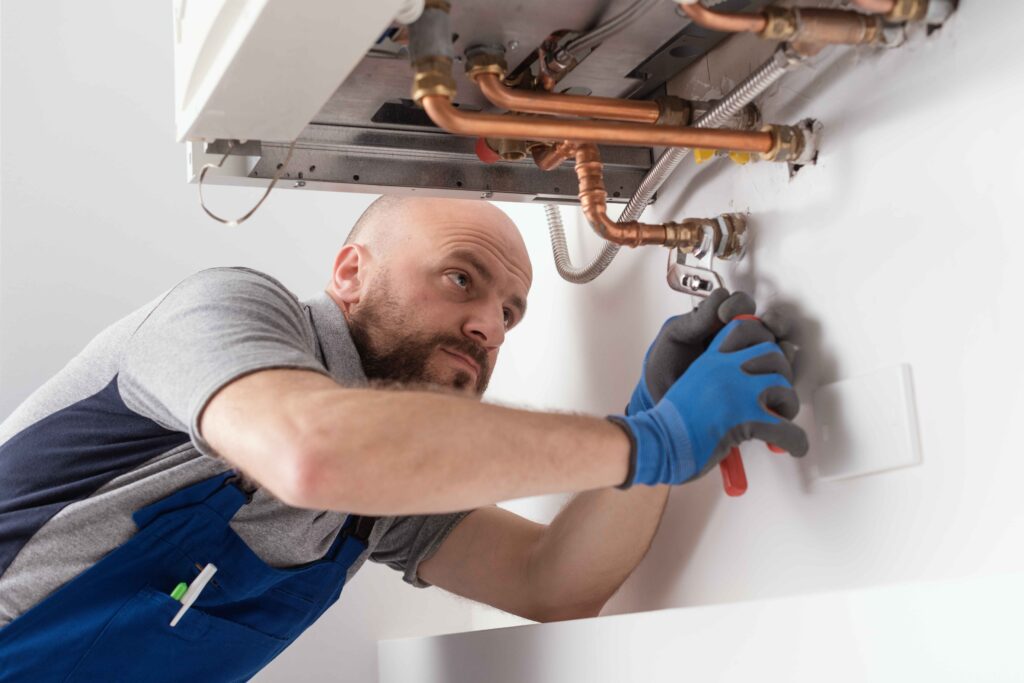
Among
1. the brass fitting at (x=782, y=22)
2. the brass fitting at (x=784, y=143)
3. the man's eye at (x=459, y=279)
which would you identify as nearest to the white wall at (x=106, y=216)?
the man's eye at (x=459, y=279)

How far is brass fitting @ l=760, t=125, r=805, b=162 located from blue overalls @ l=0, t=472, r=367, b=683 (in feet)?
2.17

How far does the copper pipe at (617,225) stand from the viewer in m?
1.01

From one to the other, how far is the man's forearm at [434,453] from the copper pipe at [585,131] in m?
0.22

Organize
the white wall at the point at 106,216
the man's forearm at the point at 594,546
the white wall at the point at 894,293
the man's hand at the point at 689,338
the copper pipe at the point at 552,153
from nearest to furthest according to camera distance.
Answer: the white wall at the point at 894,293
the man's hand at the point at 689,338
the copper pipe at the point at 552,153
the man's forearm at the point at 594,546
the white wall at the point at 106,216

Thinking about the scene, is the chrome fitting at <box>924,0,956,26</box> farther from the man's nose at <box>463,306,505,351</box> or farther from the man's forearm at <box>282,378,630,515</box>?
the man's nose at <box>463,306,505,351</box>

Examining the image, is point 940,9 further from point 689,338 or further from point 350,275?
point 350,275

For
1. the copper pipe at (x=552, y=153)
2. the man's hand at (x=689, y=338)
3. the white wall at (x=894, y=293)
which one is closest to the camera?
the white wall at (x=894, y=293)

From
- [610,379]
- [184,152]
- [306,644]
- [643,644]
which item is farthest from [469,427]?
[184,152]

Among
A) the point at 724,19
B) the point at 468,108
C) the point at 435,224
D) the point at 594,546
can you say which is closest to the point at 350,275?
the point at 435,224

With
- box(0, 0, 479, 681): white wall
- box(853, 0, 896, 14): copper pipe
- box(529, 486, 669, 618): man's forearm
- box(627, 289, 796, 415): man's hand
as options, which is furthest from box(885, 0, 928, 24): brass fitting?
box(0, 0, 479, 681): white wall

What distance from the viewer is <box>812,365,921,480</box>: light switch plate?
798mm

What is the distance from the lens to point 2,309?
5.20 feet

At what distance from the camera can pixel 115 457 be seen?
1.14 m

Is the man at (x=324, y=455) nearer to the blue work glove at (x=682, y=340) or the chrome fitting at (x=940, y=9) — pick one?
the blue work glove at (x=682, y=340)
